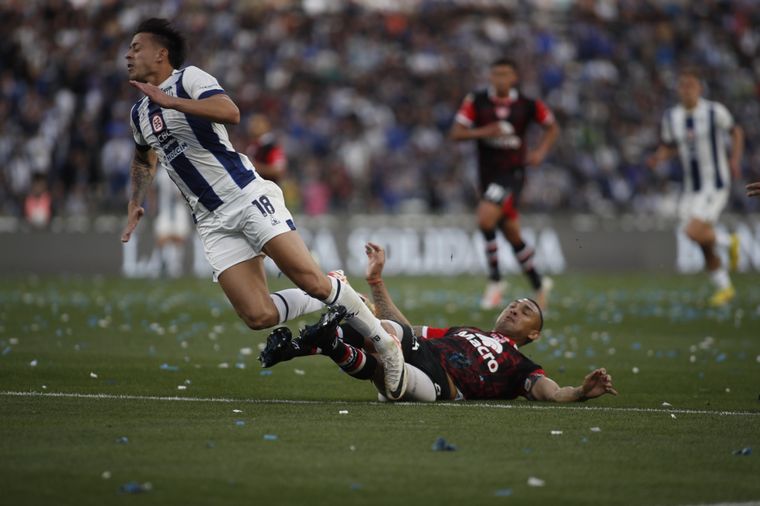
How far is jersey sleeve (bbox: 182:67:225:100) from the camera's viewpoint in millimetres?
8242

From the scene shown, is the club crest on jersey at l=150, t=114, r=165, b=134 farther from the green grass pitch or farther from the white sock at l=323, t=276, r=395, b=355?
the green grass pitch

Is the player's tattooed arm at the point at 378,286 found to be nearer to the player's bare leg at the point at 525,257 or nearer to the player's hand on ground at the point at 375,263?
the player's hand on ground at the point at 375,263

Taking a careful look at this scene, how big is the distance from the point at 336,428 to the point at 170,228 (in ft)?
59.6

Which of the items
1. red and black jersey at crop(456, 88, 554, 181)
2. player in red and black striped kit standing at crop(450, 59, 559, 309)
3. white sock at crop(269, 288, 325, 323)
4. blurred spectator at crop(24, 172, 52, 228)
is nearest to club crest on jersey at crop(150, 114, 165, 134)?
white sock at crop(269, 288, 325, 323)

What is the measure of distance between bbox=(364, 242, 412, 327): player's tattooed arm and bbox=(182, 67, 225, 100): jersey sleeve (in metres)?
1.52

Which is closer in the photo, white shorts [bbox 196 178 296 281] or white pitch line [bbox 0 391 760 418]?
white pitch line [bbox 0 391 760 418]

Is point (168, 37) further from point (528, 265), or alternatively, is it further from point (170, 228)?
point (170, 228)

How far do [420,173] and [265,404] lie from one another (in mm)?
21909

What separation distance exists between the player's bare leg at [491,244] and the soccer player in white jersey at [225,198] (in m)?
8.05

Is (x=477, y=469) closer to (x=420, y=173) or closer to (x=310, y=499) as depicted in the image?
(x=310, y=499)

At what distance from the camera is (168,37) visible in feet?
28.6

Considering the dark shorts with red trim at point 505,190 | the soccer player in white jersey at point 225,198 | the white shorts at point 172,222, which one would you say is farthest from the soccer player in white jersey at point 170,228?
the soccer player in white jersey at point 225,198

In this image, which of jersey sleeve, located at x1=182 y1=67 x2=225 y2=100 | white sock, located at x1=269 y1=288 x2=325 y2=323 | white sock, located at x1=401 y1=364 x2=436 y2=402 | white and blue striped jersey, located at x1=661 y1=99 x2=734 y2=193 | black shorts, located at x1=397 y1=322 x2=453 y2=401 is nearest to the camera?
jersey sleeve, located at x1=182 y1=67 x2=225 y2=100

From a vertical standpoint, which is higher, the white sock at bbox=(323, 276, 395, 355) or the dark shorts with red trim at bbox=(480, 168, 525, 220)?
the dark shorts with red trim at bbox=(480, 168, 525, 220)
